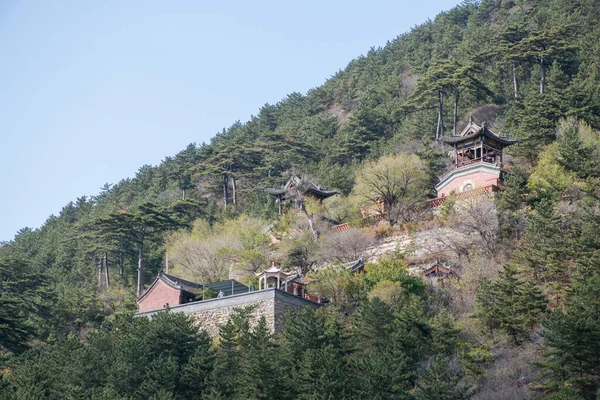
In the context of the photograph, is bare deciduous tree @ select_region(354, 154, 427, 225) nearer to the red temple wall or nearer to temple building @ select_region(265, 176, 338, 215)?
temple building @ select_region(265, 176, 338, 215)

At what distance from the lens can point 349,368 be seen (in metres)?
28.5

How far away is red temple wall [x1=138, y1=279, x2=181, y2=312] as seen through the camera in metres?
40.3

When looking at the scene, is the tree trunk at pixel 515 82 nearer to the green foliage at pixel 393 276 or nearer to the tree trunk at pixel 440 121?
the tree trunk at pixel 440 121

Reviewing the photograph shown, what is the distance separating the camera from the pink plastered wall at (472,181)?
4538 cm

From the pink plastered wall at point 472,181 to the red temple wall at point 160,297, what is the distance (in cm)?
1670

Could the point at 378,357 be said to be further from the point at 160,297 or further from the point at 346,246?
the point at 346,246

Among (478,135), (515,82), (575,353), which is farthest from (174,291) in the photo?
(515,82)

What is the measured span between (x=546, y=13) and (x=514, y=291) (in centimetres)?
4550

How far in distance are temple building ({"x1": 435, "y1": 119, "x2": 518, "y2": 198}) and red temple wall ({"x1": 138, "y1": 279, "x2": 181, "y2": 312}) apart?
16677mm

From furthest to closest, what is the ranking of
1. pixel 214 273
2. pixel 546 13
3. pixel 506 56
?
pixel 546 13 → pixel 506 56 → pixel 214 273

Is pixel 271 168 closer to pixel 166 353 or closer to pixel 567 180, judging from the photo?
pixel 567 180

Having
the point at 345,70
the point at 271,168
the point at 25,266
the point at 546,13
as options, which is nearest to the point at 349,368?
the point at 25,266

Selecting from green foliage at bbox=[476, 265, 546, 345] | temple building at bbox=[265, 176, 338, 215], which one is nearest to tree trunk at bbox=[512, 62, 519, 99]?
temple building at bbox=[265, 176, 338, 215]

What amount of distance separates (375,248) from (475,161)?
26.7ft
